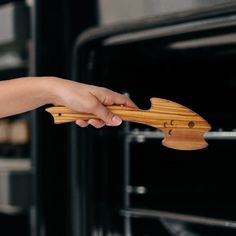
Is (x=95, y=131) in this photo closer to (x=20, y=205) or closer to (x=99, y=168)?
(x=99, y=168)

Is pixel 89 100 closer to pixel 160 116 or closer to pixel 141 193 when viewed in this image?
pixel 160 116

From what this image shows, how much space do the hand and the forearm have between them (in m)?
0.01

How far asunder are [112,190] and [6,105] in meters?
0.42

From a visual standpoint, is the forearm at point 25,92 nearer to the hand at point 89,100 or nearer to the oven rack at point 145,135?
the hand at point 89,100

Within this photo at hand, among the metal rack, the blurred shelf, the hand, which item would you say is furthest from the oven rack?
the hand

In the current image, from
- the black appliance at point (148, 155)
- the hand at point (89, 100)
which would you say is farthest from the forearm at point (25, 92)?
the black appliance at point (148, 155)

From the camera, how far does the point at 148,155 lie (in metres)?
1.19

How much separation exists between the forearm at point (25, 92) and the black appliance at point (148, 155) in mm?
290

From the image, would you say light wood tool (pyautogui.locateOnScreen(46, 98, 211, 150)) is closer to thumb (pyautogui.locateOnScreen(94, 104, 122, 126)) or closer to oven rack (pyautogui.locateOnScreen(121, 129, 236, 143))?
thumb (pyautogui.locateOnScreen(94, 104, 122, 126))

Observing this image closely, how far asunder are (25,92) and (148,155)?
463 millimetres

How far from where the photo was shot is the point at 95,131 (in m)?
1.13

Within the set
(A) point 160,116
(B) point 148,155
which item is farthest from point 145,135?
(A) point 160,116

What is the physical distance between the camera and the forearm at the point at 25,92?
2.51 feet

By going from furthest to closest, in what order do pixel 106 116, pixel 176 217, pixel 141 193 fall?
pixel 141 193, pixel 176 217, pixel 106 116
